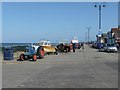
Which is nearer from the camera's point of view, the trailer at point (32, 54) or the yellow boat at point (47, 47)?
the trailer at point (32, 54)

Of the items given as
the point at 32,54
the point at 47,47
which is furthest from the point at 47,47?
the point at 32,54

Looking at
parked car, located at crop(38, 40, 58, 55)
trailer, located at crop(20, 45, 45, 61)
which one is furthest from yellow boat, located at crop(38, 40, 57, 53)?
trailer, located at crop(20, 45, 45, 61)

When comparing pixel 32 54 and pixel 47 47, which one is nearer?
pixel 32 54

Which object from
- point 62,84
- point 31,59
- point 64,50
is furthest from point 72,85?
point 64,50

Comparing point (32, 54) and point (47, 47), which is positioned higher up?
point (47, 47)

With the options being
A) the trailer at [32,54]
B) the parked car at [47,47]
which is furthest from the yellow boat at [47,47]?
the trailer at [32,54]

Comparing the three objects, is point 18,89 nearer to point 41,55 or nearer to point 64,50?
point 41,55

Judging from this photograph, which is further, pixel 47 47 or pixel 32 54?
pixel 47 47

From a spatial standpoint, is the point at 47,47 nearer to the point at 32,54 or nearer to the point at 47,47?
the point at 47,47

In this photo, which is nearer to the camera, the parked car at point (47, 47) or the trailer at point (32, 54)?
the trailer at point (32, 54)

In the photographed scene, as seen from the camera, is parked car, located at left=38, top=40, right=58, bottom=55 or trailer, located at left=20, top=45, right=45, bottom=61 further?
parked car, located at left=38, top=40, right=58, bottom=55

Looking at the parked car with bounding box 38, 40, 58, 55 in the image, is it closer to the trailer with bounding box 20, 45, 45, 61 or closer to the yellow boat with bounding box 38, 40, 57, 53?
the yellow boat with bounding box 38, 40, 57, 53

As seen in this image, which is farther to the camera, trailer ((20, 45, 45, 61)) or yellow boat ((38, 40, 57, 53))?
yellow boat ((38, 40, 57, 53))

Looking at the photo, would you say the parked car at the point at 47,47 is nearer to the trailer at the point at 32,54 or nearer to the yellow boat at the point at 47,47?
the yellow boat at the point at 47,47
